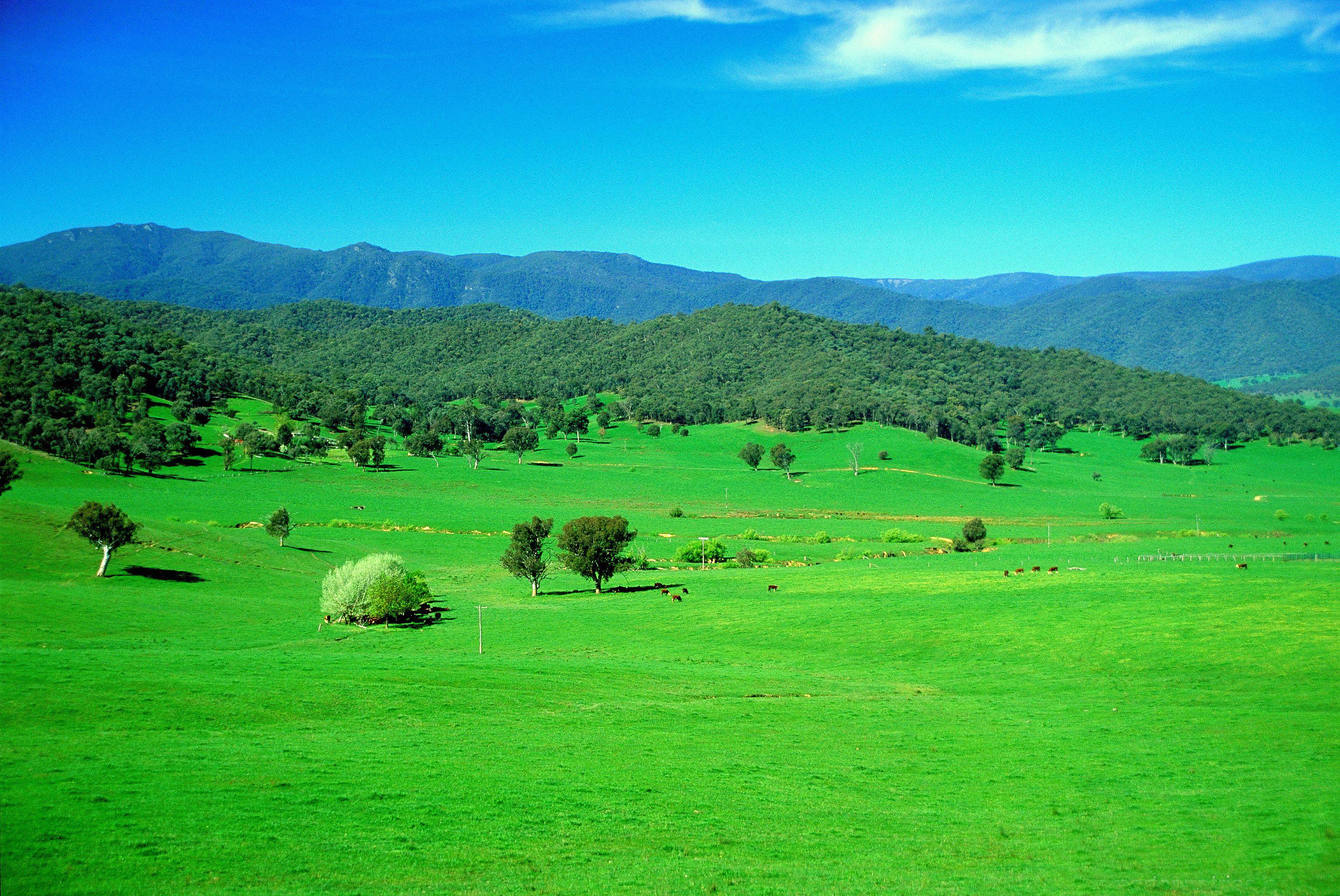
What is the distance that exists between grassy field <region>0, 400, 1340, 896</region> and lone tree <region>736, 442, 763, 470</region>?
262 feet

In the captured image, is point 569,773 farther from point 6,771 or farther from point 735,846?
point 6,771

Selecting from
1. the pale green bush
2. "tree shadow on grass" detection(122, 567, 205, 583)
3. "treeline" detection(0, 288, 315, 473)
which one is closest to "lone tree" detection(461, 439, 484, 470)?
"treeline" detection(0, 288, 315, 473)

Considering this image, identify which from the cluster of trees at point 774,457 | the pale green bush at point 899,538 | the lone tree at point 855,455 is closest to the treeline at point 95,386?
A: the cluster of trees at point 774,457

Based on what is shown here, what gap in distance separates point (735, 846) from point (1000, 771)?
10454mm

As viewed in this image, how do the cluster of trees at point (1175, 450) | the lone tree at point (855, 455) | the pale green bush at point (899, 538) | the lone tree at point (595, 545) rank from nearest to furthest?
the lone tree at point (595, 545) < the pale green bush at point (899, 538) < the lone tree at point (855, 455) < the cluster of trees at point (1175, 450)

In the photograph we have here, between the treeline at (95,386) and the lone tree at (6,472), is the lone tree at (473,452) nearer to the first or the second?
the treeline at (95,386)

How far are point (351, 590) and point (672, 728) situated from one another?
99.0 ft

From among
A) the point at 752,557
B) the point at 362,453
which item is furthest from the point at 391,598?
the point at 362,453

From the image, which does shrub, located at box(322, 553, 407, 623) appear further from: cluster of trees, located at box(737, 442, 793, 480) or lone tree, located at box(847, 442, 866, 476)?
lone tree, located at box(847, 442, 866, 476)

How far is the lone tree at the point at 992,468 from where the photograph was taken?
140500 mm

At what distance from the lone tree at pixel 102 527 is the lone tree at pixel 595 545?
29.7m

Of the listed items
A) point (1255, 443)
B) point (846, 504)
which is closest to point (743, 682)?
point (846, 504)

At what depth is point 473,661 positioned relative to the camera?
38500 millimetres

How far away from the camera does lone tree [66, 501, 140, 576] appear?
55594mm
